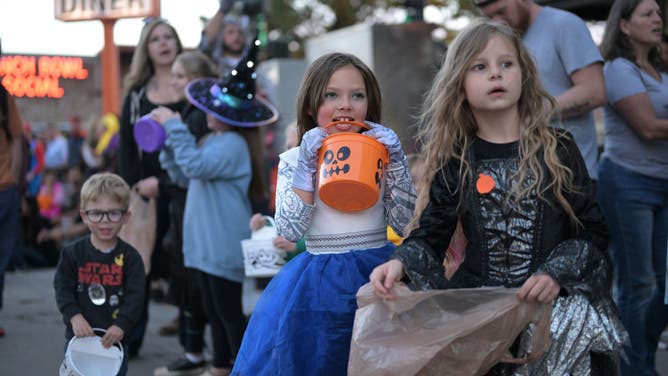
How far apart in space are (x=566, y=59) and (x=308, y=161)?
1.68m

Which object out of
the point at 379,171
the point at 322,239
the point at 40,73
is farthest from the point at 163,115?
the point at 40,73

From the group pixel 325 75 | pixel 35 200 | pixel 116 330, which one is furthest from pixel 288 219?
pixel 35 200

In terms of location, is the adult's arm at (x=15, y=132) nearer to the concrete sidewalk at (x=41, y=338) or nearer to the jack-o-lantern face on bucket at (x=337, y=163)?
the concrete sidewalk at (x=41, y=338)

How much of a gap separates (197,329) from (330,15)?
25.2 metres

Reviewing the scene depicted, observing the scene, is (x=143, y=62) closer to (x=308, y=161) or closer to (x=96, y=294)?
(x=96, y=294)

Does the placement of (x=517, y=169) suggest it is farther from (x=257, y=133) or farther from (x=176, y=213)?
(x=176, y=213)

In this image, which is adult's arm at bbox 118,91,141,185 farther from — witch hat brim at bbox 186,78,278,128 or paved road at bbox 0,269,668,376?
paved road at bbox 0,269,668,376

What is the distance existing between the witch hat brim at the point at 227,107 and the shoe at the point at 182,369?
5.05 ft

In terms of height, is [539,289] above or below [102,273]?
above

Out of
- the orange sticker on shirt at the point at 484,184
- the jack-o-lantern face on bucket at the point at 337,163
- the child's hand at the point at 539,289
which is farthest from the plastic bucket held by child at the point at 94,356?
the child's hand at the point at 539,289

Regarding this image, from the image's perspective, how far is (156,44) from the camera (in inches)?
255

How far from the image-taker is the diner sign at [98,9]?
11.6 metres

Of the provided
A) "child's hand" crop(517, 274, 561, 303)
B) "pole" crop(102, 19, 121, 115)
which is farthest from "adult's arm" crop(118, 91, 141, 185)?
"pole" crop(102, 19, 121, 115)

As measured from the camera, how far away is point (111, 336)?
4.61 m
